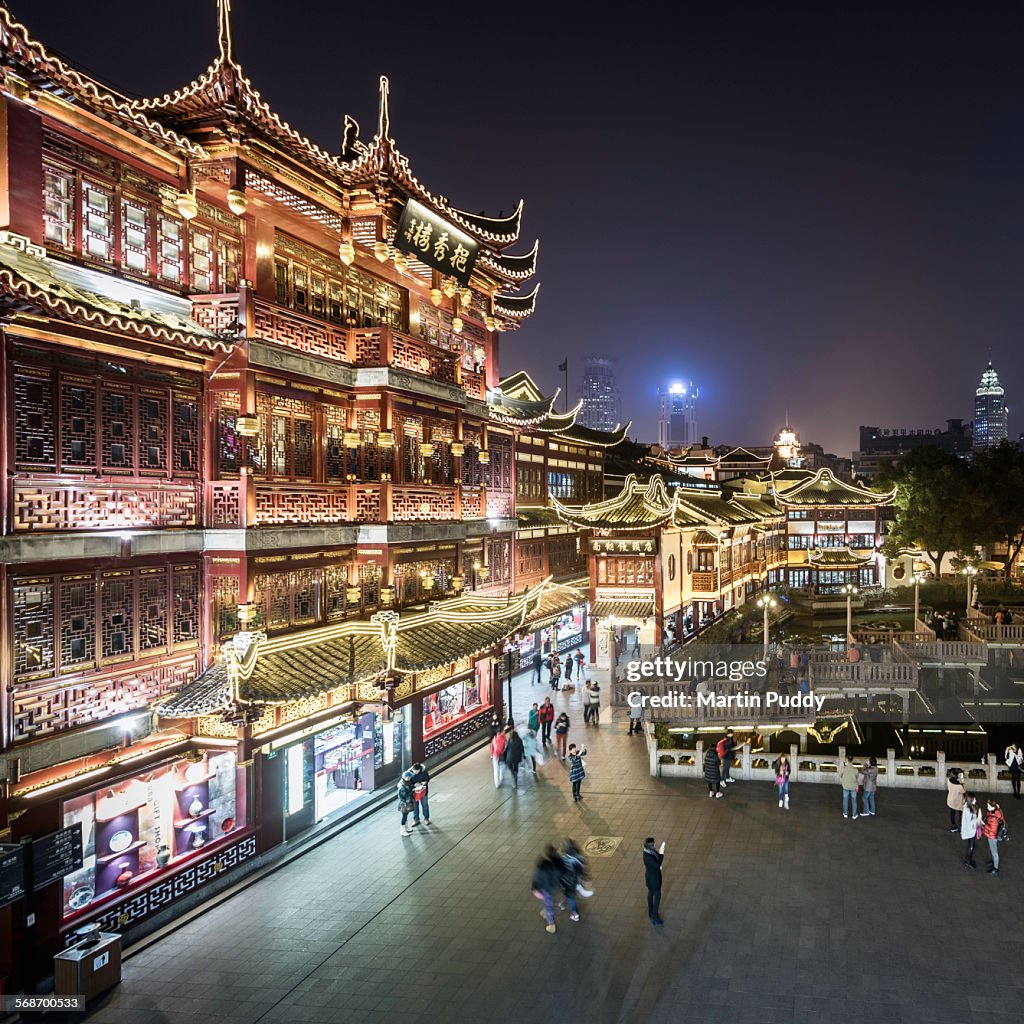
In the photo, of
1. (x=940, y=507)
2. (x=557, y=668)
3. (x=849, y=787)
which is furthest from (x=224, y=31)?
(x=940, y=507)

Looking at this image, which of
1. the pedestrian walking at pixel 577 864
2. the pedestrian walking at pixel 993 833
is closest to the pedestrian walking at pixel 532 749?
the pedestrian walking at pixel 577 864

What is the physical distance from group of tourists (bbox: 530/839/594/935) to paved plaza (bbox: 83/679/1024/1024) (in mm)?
322

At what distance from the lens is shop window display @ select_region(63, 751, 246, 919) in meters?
14.3

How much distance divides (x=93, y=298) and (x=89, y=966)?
10.9 meters

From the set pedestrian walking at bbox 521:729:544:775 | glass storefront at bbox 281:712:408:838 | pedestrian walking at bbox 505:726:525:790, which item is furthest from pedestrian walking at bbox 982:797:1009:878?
glass storefront at bbox 281:712:408:838

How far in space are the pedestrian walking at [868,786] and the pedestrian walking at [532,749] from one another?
29.7 ft

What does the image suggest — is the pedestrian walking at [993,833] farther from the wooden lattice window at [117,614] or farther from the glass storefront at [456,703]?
the wooden lattice window at [117,614]

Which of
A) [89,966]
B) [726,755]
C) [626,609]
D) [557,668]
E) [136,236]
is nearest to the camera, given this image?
[89,966]

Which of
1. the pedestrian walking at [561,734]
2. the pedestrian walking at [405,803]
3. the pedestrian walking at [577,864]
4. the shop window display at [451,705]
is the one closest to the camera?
the pedestrian walking at [577,864]

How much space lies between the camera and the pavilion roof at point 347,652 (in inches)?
627

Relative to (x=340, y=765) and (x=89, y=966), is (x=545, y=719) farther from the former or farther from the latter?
(x=89, y=966)

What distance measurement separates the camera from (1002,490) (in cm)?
5444

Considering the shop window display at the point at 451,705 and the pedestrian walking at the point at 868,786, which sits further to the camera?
the shop window display at the point at 451,705

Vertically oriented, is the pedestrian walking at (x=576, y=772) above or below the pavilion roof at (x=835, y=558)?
below
